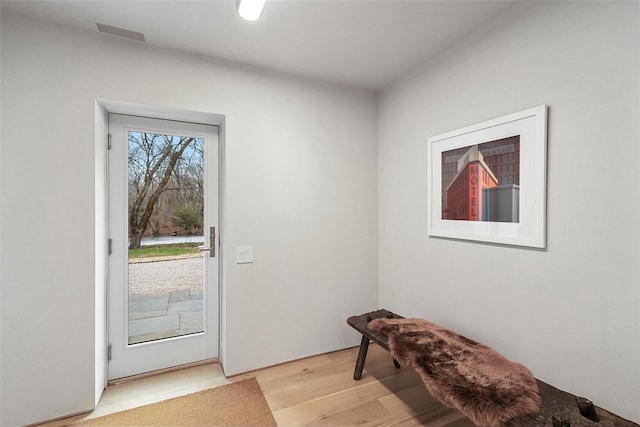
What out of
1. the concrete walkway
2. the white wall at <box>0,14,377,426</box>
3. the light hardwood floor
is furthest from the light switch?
the light hardwood floor

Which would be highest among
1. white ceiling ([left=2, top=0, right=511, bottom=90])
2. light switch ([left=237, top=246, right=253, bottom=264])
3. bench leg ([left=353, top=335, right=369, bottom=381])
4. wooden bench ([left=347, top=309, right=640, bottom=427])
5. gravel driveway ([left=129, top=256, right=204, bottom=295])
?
white ceiling ([left=2, top=0, right=511, bottom=90])

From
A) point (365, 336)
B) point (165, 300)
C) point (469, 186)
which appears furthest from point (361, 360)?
point (165, 300)

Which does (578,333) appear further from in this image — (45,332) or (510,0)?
(45,332)

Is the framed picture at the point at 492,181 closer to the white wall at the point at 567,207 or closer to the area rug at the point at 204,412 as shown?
the white wall at the point at 567,207

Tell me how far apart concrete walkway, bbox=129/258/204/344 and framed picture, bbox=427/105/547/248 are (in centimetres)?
205

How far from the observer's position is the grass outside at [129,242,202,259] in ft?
7.40

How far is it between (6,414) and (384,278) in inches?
112

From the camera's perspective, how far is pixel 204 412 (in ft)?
6.07

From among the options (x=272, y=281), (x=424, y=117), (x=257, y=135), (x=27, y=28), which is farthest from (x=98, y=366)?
(x=424, y=117)

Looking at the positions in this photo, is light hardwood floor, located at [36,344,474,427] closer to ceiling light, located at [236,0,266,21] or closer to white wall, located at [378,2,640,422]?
white wall, located at [378,2,640,422]

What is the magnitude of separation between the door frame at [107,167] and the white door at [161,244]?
0.04 m

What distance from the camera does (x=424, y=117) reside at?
7.69 ft

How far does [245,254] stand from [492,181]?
1.90m

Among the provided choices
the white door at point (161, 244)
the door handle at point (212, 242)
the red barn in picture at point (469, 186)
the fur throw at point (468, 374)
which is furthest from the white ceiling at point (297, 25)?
the fur throw at point (468, 374)
